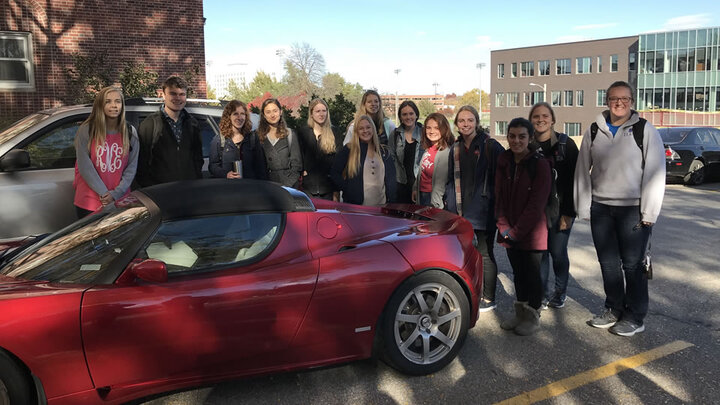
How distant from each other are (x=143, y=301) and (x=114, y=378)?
41 centimetres

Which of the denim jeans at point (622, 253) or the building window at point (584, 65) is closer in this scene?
the denim jeans at point (622, 253)

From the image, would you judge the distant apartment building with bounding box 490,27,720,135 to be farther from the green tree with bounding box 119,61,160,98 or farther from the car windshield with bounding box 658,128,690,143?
the green tree with bounding box 119,61,160,98

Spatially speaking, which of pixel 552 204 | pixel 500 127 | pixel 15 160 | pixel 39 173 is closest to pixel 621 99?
pixel 552 204

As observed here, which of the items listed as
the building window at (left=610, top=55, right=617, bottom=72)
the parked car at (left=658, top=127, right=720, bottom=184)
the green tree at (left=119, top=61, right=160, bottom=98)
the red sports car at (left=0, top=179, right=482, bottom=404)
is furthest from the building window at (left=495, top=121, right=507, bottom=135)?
the red sports car at (left=0, top=179, right=482, bottom=404)

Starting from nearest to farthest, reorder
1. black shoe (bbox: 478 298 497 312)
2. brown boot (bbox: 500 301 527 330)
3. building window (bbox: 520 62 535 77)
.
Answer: brown boot (bbox: 500 301 527 330) → black shoe (bbox: 478 298 497 312) → building window (bbox: 520 62 535 77)

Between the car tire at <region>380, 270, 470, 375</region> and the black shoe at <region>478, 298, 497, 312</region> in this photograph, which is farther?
the black shoe at <region>478, 298, 497, 312</region>

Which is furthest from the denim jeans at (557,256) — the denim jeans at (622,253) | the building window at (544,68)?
the building window at (544,68)

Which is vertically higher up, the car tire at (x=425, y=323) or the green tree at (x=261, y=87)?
the green tree at (x=261, y=87)

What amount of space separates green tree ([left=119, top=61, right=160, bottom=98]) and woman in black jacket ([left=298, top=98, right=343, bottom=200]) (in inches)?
375

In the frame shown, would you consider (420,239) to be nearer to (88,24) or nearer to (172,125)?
(172,125)

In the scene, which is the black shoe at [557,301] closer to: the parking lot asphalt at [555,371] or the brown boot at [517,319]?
the parking lot asphalt at [555,371]

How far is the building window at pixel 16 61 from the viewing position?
13.8 m

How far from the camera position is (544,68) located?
79.4 metres

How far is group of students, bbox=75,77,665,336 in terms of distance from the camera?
437 cm
